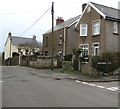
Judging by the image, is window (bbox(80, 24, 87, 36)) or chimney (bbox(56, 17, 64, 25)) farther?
chimney (bbox(56, 17, 64, 25))

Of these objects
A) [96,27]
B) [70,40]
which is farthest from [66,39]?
[96,27]

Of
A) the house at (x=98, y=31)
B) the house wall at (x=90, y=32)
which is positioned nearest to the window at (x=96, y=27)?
the house at (x=98, y=31)

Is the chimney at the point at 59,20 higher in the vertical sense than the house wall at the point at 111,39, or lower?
higher

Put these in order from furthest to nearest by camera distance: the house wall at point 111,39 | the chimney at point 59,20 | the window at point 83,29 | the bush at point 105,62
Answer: the chimney at point 59,20 → the window at point 83,29 → the house wall at point 111,39 → the bush at point 105,62

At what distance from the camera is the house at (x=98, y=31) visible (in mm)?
20641

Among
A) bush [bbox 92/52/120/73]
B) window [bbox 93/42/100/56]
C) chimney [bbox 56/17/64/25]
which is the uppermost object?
chimney [bbox 56/17/64/25]

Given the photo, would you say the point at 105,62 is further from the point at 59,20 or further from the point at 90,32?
the point at 59,20

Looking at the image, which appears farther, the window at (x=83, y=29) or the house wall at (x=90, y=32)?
the window at (x=83, y=29)

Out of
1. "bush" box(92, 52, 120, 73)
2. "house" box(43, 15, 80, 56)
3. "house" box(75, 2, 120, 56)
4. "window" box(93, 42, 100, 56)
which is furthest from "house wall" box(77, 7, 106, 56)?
"house" box(43, 15, 80, 56)

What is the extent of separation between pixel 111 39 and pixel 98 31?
1876mm

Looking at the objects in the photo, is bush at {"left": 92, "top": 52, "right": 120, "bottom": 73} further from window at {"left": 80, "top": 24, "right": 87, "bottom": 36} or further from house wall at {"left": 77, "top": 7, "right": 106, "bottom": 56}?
window at {"left": 80, "top": 24, "right": 87, "bottom": 36}

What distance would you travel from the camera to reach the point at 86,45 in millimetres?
23594

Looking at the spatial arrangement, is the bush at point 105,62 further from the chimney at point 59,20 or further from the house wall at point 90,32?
the chimney at point 59,20

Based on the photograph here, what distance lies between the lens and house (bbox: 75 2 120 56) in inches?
813
